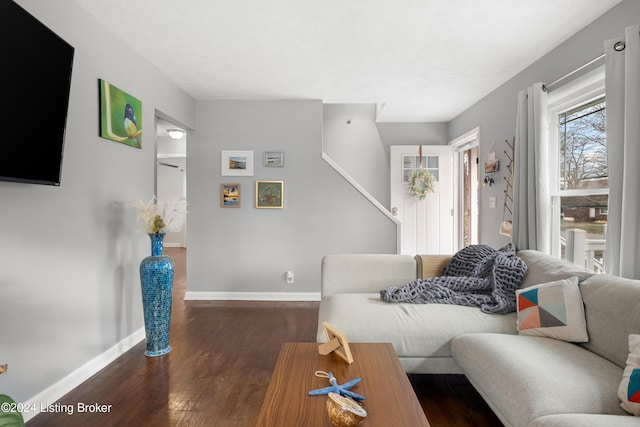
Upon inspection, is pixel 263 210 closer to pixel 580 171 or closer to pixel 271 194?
pixel 271 194

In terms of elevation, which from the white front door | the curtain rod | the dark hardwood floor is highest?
the curtain rod

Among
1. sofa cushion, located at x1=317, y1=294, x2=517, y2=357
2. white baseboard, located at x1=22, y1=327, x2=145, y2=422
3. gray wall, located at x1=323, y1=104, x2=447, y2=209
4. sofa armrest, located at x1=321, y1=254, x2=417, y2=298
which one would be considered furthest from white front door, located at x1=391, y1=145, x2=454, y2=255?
white baseboard, located at x1=22, y1=327, x2=145, y2=422

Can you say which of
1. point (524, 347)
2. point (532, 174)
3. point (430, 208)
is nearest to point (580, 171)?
point (532, 174)

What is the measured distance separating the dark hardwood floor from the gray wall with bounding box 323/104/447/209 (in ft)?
9.08

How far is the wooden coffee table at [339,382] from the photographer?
3.74 ft

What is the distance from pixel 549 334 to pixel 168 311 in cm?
254

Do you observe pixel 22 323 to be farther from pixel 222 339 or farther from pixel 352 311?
pixel 352 311

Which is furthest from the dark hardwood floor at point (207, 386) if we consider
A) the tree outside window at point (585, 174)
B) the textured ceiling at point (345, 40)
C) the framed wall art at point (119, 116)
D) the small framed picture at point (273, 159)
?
the textured ceiling at point (345, 40)

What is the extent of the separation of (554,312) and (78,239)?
2865 millimetres

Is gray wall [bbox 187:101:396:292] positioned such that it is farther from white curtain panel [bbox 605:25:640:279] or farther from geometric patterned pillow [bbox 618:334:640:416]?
geometric patterned pillow [bbox 618:334:640:416]

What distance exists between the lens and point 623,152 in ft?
6.57

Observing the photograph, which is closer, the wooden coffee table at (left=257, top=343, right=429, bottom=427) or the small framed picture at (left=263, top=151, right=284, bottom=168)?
the wooden coffee table at (left=257, top=343, right=429, bottom=427)

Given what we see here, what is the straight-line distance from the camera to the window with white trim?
96.0 inches

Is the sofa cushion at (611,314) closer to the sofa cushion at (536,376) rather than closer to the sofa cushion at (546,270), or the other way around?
the sofa cushion at (536,376)
